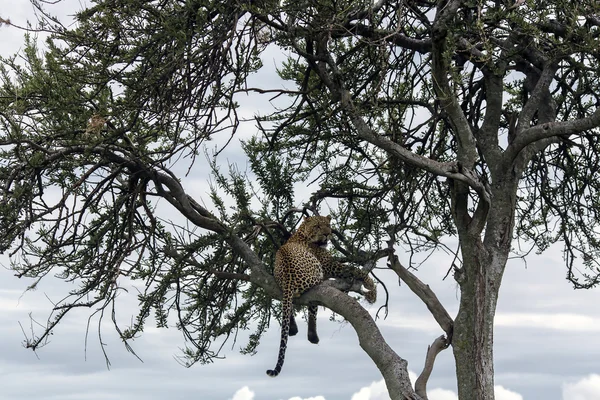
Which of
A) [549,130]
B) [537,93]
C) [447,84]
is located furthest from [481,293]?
[537,93]

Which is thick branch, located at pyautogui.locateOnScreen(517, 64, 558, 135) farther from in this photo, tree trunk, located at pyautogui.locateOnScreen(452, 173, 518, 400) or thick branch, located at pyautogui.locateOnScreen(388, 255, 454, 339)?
thick branch, located at pyautogui.locateOnScreen(388, 255, 454, 339)

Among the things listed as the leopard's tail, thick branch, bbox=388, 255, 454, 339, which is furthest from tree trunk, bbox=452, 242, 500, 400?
the leopard's tail

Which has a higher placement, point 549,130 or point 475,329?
point 549,130

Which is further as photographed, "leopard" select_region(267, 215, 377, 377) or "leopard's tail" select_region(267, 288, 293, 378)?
"leopard" select_region(267, 215, 377, 377)

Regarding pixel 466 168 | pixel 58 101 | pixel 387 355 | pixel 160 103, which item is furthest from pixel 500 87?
pixel 58 101

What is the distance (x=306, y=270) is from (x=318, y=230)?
0.73 meters

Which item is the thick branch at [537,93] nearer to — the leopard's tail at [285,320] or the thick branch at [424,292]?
the thick branch at [424,292]

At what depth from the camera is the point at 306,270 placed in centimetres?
837

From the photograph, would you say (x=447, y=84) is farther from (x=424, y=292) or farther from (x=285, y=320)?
(x=285, y=320)

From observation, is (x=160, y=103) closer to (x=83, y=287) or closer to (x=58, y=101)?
(x=58, y=101)

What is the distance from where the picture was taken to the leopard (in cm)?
835

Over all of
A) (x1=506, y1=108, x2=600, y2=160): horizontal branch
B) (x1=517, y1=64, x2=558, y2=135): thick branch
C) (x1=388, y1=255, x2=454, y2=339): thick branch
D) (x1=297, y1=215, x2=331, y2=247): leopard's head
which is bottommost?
(x1=388, y1=255, x2=454, y2=339): thick branch

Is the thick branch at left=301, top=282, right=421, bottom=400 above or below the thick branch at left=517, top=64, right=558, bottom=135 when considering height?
below

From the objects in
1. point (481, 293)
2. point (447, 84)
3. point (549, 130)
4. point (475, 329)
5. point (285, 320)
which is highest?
point (447, 84)
